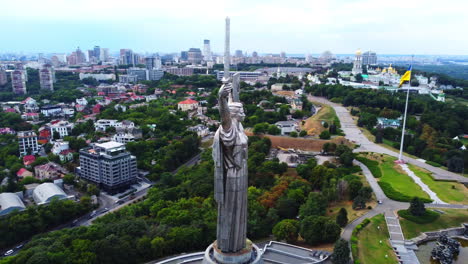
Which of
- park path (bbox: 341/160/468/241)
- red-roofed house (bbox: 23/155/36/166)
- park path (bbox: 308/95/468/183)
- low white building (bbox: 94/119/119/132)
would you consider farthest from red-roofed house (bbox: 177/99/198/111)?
park path (bbox: 341/160/468/241)

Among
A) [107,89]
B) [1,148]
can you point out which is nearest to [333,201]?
[1,148]

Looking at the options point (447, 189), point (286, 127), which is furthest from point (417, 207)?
point (286, 127)

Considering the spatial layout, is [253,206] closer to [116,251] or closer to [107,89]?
[116,251]

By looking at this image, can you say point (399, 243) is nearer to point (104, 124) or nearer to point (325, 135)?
point (325, 135)

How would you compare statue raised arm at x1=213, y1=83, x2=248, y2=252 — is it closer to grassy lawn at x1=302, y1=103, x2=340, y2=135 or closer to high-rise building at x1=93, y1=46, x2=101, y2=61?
grassy lawn at x1=302, y1=103, x2=340, y2=135

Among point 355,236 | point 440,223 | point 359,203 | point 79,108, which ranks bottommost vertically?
point 440,223

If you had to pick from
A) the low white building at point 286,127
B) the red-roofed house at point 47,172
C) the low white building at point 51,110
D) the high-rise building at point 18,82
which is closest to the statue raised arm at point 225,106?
the red-roofed house at point 47,172

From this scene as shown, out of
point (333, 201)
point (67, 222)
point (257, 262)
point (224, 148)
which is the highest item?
point (224, 148)

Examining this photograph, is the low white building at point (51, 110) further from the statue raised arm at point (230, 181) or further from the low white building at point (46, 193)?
the statue raised arm at point (230, 181)
